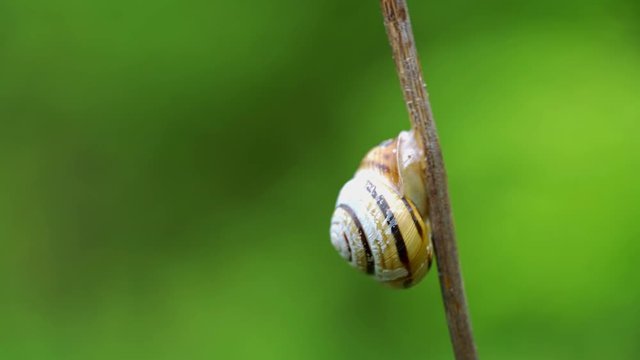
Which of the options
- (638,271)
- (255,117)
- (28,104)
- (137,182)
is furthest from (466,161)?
(28,104)

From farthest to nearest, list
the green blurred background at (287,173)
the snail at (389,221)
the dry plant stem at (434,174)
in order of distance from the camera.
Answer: the green blurred background at (287,173) → the snail at (389,221) → the dry plant stem at (434,174)

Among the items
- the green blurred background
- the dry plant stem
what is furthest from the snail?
the green blurred background

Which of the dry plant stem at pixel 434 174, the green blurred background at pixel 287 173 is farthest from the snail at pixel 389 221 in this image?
the green blurred background at pixel 287 173

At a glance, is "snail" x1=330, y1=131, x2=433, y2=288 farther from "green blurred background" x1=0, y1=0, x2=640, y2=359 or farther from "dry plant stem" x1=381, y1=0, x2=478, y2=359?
"green blurred background" x1=0, y1=0, x2=640, y2=359

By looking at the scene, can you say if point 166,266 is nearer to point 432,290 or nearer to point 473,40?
point 432,290

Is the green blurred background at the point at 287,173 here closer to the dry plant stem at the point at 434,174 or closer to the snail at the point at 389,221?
the snail at the point at 389,221

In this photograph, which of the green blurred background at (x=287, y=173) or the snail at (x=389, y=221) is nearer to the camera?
the snail at (x=389, y=221)
